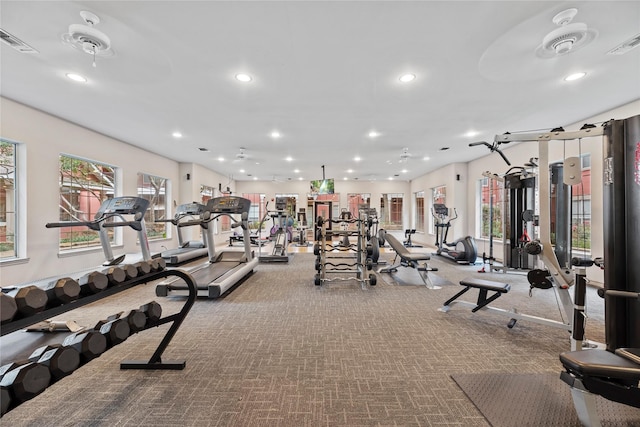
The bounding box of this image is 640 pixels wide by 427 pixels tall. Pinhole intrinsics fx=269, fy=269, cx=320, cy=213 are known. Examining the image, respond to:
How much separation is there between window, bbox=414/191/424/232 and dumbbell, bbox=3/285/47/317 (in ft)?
41.1

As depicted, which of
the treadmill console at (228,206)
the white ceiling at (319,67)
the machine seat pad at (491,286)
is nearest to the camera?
the white ceiling at (319,67)

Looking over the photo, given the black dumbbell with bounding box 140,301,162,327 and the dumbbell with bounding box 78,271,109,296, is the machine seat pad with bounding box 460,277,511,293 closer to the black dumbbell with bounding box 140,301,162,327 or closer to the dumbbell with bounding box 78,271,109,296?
the black dumbbell with bounding box 140,301,162,327

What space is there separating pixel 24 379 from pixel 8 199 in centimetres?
503

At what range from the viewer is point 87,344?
1.38 m

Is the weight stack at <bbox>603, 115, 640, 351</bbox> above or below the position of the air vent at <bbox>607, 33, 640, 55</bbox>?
below

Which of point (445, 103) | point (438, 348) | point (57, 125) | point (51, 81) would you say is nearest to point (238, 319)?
point (438, 348)

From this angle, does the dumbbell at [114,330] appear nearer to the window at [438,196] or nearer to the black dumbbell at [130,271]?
the black dumbbell at [130,271]

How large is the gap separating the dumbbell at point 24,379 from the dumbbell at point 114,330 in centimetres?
33

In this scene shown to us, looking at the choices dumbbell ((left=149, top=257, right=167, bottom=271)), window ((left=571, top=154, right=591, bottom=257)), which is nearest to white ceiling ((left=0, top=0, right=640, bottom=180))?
window ((left=571, top=154, right=591, bottom=257))

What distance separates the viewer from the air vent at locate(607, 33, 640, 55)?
260 centimetres

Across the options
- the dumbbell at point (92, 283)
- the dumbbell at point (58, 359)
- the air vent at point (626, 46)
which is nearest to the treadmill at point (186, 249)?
the dumbbell at point (92, 283)

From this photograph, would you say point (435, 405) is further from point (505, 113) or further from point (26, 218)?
point (26, 218)

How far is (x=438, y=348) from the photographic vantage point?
2.42m

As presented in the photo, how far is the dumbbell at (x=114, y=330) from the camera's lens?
152cm
